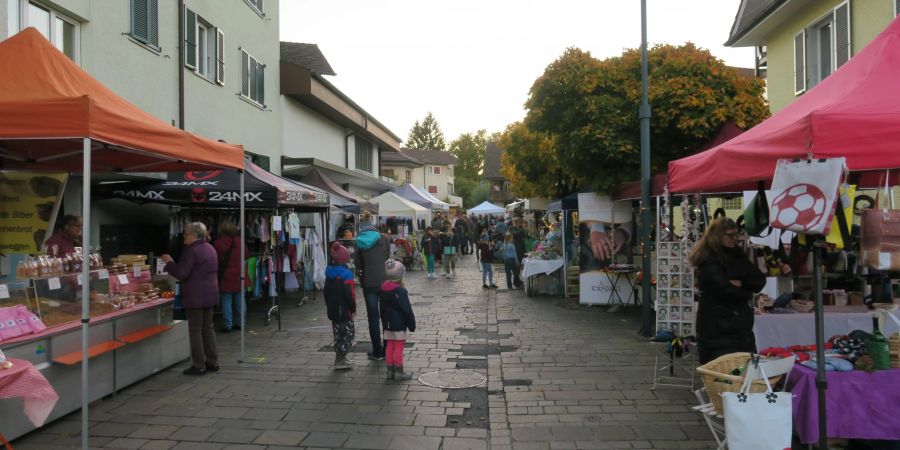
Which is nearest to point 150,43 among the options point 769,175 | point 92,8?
point 92,8

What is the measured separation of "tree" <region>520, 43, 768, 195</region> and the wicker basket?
21.9 feet

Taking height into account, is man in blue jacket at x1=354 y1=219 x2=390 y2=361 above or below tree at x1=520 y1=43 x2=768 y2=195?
below

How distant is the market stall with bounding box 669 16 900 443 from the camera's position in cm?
413

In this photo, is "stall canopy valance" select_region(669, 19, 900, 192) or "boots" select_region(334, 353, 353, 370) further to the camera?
"boots" select_region(334, 353, 353, 370)

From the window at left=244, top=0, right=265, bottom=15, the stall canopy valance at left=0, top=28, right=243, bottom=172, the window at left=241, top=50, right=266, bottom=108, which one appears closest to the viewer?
the stall canopy valance at left=0, top=28, right=243, bottom=172

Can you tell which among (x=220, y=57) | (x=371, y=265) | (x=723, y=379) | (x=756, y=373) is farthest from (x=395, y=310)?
(x=220, y=57)

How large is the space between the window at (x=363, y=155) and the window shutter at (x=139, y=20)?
47.1 ft

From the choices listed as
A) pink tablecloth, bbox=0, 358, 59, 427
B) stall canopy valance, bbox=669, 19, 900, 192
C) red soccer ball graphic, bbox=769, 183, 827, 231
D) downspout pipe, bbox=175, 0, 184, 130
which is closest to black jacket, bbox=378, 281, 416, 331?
pink tablecloth, bbox=0, 358, 59, 427

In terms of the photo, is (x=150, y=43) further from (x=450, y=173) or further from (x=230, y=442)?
(x=450, y=173)

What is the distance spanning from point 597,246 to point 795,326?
6008mm

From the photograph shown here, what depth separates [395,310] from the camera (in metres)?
6.69

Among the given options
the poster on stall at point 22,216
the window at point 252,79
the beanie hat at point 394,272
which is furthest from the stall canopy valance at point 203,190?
the window at point 252,79

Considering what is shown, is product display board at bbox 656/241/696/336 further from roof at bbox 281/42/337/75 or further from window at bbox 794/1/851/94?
roof at bbox 281/42/337/75

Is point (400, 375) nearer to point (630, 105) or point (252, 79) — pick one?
point (630, 105)
